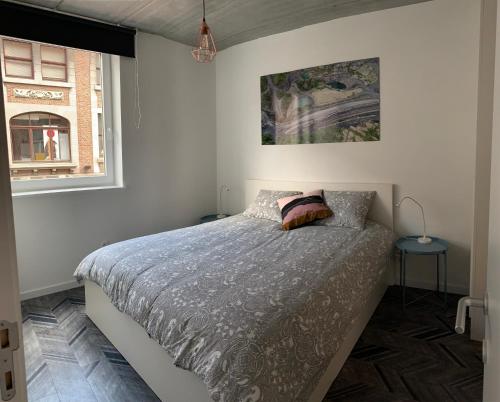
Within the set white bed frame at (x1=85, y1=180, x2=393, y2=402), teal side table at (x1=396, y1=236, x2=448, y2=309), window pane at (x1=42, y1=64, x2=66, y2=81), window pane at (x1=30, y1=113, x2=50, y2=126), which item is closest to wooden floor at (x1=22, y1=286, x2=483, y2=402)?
white bed frame at (x1=85, y1=180, x2=393, y2=402)

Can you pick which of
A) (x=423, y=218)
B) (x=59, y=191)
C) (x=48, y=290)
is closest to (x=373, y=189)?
(x=423, y=218)

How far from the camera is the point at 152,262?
2.29 meters

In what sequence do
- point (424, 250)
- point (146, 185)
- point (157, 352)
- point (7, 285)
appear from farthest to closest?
point (146, 185) → point (424, 250) → point (157, 352) → point (7, 285)

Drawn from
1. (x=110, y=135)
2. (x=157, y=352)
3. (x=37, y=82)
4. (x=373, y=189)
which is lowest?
(x=157, y=352)

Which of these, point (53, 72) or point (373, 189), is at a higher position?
point (53, 72)

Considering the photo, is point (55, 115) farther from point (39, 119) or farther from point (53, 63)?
point (53, 63)

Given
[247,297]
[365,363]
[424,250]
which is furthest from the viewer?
[424,250]

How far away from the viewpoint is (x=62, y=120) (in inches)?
132

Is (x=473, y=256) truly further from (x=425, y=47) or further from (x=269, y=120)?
(x=269, y=120)

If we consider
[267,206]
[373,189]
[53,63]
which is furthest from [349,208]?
[53,63]

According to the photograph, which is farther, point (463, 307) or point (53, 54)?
point (53, 54)

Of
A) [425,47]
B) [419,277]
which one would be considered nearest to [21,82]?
[425,47]

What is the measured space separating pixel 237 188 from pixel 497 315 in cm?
385

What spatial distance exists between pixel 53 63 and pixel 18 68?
0.29m
